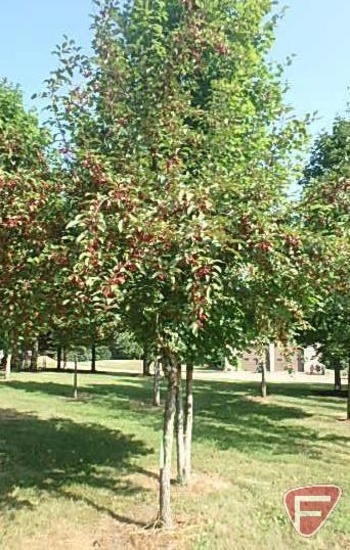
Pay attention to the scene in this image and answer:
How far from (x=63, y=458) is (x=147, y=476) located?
8.20 ft

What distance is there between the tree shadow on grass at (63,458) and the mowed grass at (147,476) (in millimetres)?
24

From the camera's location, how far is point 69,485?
400 inches

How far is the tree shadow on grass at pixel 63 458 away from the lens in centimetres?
1002

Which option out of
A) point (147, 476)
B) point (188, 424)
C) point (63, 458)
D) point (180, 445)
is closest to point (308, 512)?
point (180, 445)

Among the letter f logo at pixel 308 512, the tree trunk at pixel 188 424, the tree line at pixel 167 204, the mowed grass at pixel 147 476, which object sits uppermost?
the tree line at pixel 167 204

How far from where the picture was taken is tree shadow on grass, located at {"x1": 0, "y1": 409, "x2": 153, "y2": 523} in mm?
10023

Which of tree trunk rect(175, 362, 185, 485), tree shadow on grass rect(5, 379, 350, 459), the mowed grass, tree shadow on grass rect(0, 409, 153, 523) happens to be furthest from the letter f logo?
tree shadow on grass rect(5, 379, 350, 459)

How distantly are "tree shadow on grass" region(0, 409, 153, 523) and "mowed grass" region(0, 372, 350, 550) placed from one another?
24 millimetres

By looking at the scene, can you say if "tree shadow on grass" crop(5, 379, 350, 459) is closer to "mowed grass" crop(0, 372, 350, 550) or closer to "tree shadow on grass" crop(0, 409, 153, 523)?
"mowed grass" crop(0, 372, 350, 550)

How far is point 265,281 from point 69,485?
558cm

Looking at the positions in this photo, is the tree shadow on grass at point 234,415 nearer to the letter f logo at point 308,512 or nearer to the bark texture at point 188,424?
the bark texture at point 188,424

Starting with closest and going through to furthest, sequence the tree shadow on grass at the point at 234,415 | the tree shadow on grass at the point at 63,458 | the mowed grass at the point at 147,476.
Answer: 1. the mowed grass at the point at 147,476
2. the tree shadow on grass at the point at 63,458
3. the tree shadow on grass at the point at 234,415

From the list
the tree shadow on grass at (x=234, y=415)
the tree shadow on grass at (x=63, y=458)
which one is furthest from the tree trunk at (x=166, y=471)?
the tree shadow on grass at (x=234, y=415)

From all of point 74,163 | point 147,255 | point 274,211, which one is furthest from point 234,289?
point 74,163
